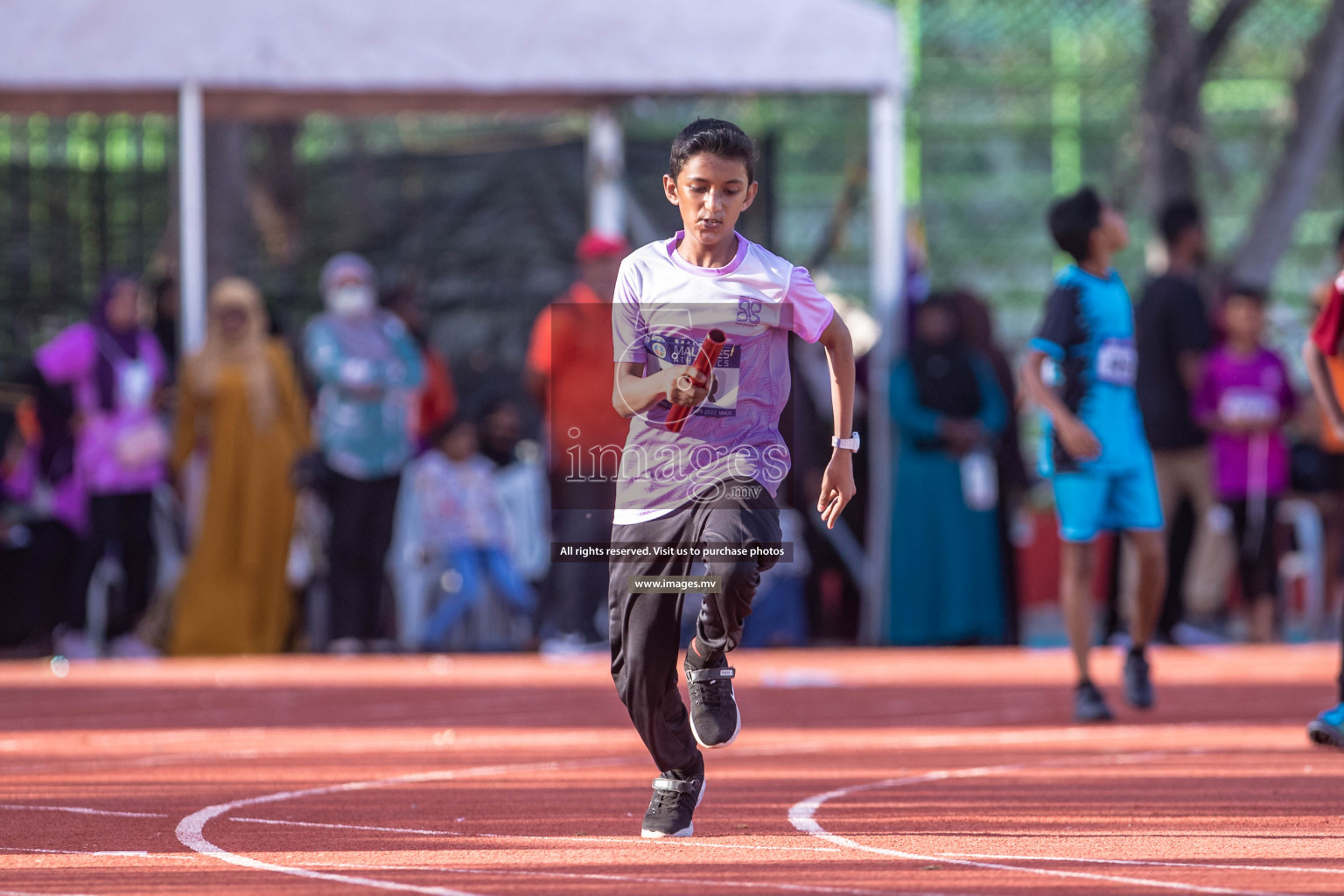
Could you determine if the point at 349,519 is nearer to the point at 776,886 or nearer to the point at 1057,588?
the point at 1057,588

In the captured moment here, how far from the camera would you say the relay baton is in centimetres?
547

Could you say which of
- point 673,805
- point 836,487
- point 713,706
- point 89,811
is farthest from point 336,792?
point 836,487

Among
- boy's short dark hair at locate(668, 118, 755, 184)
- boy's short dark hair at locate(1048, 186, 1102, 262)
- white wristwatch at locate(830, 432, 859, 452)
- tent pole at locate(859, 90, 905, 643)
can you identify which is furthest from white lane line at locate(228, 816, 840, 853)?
tent pole at locate(859, 90, 905, 643)

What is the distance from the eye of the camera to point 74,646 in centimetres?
1354

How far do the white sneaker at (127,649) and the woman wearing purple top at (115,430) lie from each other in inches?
8.6

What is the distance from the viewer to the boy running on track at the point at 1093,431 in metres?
9.35

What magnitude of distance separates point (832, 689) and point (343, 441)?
3.57 metres

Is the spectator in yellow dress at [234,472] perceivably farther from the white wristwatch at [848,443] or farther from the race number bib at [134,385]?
the white wristwatch at [848,443]

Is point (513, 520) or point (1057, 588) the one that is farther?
point (1057, 588)

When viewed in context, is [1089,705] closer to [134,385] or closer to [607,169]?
[134,385]

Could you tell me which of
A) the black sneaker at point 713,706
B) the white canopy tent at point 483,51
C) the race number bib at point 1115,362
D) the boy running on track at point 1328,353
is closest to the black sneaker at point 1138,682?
the race number bib at point 1115,362

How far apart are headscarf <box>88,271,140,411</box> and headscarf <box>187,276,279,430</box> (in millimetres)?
366

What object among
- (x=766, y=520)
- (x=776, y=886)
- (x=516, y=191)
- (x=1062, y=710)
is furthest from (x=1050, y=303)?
(x=516, y=191)

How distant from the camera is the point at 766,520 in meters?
5.70
